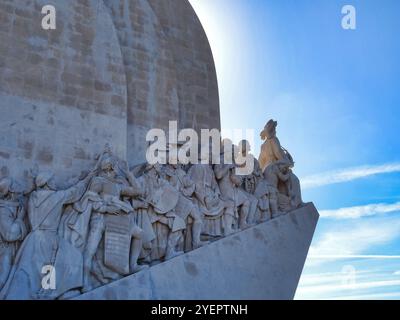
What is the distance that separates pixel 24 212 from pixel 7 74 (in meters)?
2.35

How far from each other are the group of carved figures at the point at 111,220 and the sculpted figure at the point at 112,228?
1cm

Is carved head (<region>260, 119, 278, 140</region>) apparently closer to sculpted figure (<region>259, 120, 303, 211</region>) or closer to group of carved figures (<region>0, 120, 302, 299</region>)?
sculpted figure (<region>259, 120, 303, 211</region>)

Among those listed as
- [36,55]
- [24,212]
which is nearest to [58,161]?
[24,212]

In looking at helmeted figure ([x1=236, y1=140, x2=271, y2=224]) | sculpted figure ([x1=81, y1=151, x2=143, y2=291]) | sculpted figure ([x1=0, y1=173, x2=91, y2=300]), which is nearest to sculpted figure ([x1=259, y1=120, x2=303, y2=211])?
helmeted figure ([x1=236, y1=140, x2=271, y2=224])

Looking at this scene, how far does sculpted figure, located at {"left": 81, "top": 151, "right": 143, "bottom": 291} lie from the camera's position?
9164 millimetres

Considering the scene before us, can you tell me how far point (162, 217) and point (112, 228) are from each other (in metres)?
1.02

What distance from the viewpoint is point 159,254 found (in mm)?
9969

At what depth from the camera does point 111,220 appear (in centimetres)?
938

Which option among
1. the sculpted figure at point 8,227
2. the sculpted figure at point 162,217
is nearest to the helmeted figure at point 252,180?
the sculpted figure at point 162,217

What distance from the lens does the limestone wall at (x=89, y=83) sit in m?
9.95

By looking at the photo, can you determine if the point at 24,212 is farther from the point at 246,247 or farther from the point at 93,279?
the point at 246,247

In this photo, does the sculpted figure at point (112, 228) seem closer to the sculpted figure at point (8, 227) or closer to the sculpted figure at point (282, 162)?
the sculpted figure at point (8, 227)

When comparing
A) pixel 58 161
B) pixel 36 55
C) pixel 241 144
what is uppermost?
pixel 36 55
